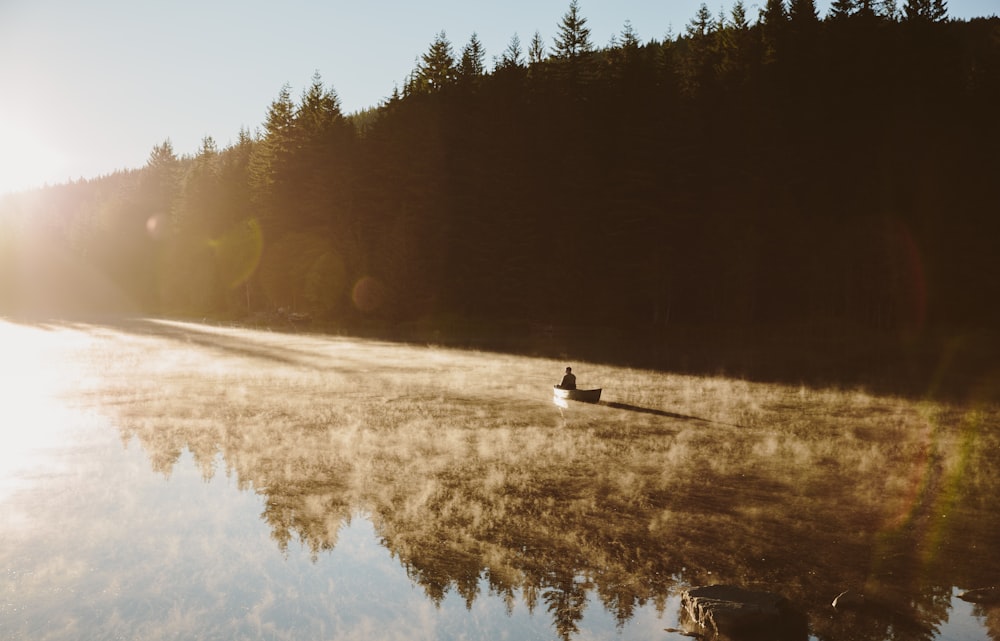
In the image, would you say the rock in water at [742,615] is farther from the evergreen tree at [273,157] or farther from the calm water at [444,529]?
the evergreen tree at [273,157]

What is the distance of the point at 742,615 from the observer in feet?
25.1

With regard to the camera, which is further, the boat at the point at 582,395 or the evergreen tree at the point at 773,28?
Result: the evergreen tree at the point at 773,28

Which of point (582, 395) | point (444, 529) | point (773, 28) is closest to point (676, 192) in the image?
point (773, 28)

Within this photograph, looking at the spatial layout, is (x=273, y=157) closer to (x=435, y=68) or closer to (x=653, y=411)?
(x=435, y=68)

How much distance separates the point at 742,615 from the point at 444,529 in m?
4.95

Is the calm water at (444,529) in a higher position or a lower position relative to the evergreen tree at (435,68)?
lower

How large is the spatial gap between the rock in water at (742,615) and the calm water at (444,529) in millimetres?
297

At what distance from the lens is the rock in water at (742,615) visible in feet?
24.9

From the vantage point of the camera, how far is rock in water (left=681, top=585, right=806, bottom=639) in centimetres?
759

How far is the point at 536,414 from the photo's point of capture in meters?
21.7

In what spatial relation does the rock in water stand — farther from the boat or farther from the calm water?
the boat

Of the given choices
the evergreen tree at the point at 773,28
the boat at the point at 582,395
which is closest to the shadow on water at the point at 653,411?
the boat at the point at 582,395

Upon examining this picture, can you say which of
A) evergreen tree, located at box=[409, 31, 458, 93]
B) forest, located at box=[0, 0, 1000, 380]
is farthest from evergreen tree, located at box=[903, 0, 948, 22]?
evergreen tree, located at box=[409, 31, 458, 93]

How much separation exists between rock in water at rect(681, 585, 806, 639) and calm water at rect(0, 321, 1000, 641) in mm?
297
